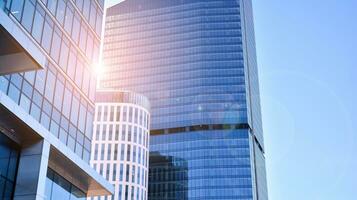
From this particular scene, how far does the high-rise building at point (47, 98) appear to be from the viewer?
2491 cm

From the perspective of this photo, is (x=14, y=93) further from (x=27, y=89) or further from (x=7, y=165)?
(x=7, y=165)

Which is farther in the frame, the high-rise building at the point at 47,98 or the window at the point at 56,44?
the window at the point at 56,44

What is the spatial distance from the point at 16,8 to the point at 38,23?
101 inches

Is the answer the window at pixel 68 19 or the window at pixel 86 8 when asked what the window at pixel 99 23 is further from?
the window at pixel 68 19

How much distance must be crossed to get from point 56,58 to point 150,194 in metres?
138

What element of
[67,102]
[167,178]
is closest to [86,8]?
[67,102]

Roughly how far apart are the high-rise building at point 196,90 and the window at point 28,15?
13241cm

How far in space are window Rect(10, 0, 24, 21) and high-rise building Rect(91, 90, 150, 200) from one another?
98.0 meters

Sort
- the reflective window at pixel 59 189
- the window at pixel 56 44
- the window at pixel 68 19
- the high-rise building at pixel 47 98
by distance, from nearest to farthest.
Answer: the high-rise building at pixel 47 98, the reflective window at pixel 59 189, the window at pixel 56 44, the window at pixel 68 19

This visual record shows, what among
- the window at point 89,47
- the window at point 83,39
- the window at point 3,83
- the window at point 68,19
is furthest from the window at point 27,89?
the window at point 89,47

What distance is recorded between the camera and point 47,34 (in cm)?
3070

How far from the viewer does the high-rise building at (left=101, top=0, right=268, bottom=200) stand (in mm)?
162250

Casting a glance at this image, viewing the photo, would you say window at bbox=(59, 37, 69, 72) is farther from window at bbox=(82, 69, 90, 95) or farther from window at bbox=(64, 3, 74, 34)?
window at bbox=(82, 69, 90, 95)

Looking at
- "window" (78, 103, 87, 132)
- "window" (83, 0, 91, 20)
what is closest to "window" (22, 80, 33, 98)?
"window" (78, 103, 87, 132)
